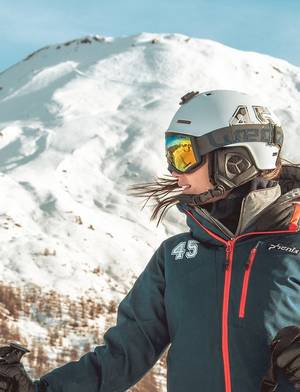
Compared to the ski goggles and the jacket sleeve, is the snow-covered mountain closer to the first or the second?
the jacket sleeve

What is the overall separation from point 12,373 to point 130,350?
1.50 feet

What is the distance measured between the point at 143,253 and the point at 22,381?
13.0 m

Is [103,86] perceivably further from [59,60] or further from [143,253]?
[143,253]

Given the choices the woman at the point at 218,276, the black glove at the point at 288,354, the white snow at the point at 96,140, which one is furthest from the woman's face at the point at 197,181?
the white snow at the point at 96,140

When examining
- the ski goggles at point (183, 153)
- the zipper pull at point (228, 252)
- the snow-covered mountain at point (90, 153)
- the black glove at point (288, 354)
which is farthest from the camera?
the snow-covered mountain at point (90, 153)

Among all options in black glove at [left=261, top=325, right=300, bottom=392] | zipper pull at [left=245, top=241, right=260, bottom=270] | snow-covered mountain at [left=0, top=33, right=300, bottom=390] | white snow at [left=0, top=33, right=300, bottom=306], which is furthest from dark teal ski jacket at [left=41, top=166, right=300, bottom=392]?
white snow at [left=0, top=33, right=300, bottom=306]

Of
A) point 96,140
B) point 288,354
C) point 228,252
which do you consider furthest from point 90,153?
point 288,354

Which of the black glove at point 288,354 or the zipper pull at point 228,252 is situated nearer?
the black glove at point 288,354

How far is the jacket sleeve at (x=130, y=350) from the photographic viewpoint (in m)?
2.65

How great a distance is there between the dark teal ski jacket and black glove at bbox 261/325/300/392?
0.37 feet

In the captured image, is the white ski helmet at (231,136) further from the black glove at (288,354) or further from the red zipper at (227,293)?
the black glove at (288,354)

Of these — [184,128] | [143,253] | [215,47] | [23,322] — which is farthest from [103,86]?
[184,128]

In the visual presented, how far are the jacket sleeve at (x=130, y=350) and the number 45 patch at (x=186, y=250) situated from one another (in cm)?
13

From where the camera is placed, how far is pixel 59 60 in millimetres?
37625
